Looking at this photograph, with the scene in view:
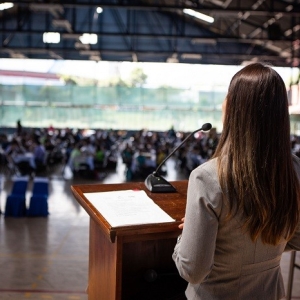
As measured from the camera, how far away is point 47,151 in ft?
43.8

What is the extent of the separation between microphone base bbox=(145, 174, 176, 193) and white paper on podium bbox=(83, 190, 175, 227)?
0.20ft

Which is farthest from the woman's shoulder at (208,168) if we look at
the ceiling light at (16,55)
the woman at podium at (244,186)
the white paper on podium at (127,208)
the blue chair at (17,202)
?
the ceiling light at (16,55)

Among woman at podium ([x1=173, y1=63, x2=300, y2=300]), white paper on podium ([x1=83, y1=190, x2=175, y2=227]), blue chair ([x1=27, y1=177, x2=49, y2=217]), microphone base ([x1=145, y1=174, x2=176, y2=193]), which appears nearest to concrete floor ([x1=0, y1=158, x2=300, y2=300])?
blue chair ([x1=27, y1=177, x2=49, y2=217])

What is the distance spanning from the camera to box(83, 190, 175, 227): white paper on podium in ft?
4.82

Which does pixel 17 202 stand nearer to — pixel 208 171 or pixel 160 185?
pixel 160 185

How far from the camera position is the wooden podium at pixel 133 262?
1587 millimetres

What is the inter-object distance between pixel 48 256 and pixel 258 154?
15.8ft

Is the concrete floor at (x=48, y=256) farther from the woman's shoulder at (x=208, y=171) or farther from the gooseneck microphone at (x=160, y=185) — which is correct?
the woman's shoulder at (x=208, y=171)

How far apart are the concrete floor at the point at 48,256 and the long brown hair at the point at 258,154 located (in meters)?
3.42

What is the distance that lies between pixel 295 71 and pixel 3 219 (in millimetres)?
17526

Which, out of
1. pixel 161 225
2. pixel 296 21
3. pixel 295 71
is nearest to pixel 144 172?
pixel 296 21

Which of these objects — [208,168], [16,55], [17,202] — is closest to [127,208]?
[208,168]

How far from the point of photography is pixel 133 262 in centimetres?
186

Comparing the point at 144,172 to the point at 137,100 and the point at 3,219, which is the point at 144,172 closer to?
the point at 3,219
